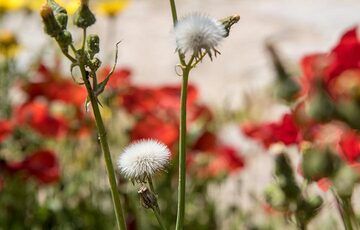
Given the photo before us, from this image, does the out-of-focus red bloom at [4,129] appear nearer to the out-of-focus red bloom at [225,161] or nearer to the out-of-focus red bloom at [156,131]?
the out-of-focus red bloom at [156,131]

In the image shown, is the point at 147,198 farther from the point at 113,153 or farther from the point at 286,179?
the point at 113,153

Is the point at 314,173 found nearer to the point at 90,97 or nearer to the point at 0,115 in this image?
the point at 90,97

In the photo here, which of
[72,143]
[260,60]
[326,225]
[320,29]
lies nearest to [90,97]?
[326,225]

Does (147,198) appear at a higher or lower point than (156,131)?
lower

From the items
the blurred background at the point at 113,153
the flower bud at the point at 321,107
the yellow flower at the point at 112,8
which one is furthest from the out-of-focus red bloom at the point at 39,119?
the flower bud at the point at 321,107

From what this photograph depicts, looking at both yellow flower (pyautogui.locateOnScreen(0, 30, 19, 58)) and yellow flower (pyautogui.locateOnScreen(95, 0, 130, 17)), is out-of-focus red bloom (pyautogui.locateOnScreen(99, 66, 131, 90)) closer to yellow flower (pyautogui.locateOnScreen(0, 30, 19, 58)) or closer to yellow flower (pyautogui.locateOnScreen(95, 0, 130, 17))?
yellow flower (pyautogui.locateOnScreen(0, 30, 19, 58))

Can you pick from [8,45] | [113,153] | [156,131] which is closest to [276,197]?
[156,131]
